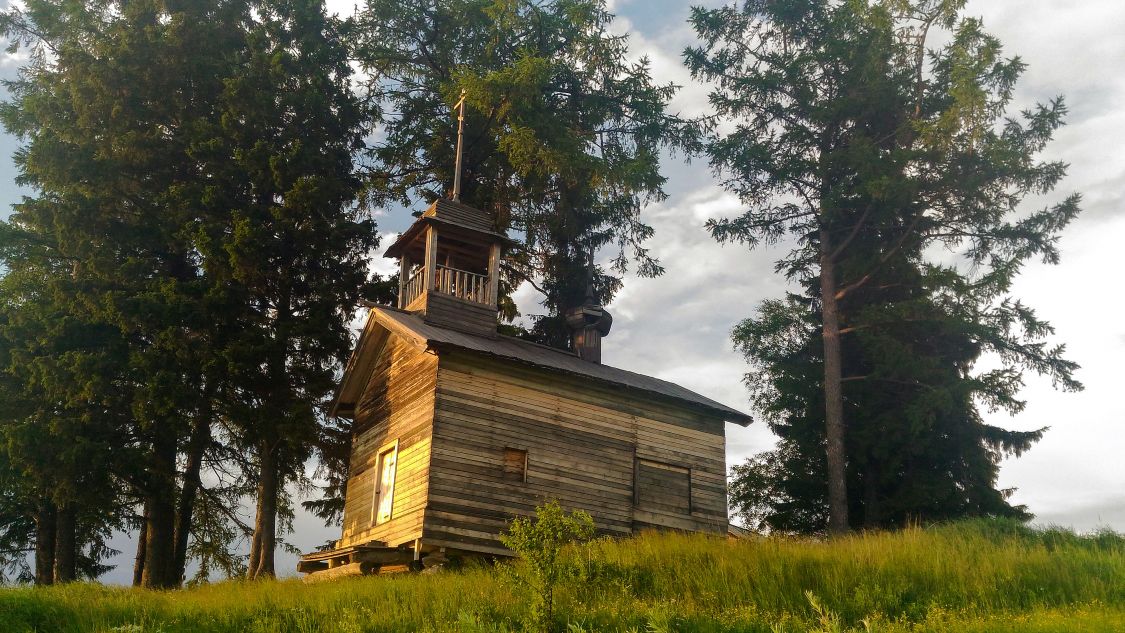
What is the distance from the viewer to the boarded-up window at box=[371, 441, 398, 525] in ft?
65.8

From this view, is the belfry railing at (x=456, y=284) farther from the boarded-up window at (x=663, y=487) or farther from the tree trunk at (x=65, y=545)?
the tree trunk at (x=65, y=545)

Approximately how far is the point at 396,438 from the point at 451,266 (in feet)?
18.5

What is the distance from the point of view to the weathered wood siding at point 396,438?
1880cm

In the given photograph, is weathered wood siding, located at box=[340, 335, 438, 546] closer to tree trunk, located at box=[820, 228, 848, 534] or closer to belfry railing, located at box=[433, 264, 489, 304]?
belfry railing, located at box=[433, 264, 489, 304]

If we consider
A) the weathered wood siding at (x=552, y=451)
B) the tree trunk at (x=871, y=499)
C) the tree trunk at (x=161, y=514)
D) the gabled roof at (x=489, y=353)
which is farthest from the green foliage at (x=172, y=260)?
the tree trunk at (x=871, y=499)

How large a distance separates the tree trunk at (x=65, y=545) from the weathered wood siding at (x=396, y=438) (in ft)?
24.7

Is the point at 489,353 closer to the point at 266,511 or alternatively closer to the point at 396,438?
the point at 396,438

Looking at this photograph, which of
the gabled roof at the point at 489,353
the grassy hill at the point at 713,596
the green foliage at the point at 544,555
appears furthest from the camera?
the gabled roof at the point at 489,353

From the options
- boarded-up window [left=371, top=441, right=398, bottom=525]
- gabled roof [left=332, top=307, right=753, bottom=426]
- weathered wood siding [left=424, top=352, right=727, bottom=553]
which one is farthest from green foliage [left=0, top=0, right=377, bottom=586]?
weathered wood siding [left=424, top=352, right=727, bottom=553]

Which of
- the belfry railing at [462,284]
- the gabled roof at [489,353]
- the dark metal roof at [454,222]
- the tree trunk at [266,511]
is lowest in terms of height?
the tree trunk at [266,511]

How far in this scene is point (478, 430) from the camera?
753 inches

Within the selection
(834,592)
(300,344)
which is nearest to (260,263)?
(300,344)

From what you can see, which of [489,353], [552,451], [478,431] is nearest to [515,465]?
[552,451]

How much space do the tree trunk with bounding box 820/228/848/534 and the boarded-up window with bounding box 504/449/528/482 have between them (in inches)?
357
